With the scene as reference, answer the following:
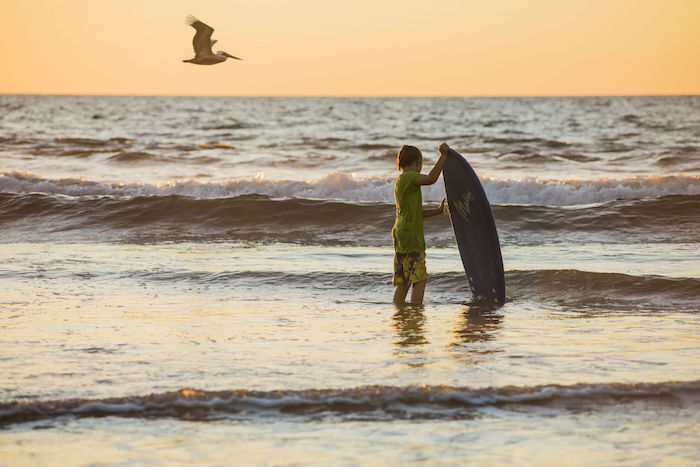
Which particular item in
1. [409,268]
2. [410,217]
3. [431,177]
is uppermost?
[431,177]

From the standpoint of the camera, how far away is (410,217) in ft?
21.5

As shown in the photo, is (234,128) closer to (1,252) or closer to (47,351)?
(1,252)

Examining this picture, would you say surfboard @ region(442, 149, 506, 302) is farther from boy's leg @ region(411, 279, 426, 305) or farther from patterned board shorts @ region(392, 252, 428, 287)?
patterned board shorts @ region(392, 252, 428, 287)

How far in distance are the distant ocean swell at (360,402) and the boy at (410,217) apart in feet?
7.90

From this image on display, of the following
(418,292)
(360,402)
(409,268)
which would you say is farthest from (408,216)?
(360,402)

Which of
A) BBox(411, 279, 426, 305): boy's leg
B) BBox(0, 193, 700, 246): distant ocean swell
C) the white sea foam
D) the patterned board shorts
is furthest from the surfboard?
the white sea foam

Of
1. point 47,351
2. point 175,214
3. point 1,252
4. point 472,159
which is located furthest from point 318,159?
point 47,351

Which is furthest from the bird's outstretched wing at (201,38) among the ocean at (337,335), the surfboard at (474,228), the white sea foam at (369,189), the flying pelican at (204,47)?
the white sea foam at (369,189)

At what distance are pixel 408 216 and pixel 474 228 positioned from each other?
3.81ft

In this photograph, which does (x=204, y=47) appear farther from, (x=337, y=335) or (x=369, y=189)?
(x=369, y=189)

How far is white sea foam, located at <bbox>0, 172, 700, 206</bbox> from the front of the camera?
15.9 metres

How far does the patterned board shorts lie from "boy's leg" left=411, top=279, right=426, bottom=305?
0.06 m

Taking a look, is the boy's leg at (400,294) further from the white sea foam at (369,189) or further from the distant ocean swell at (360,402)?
the white sea foam at (369,189)

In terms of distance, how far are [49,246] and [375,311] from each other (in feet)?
19.9
